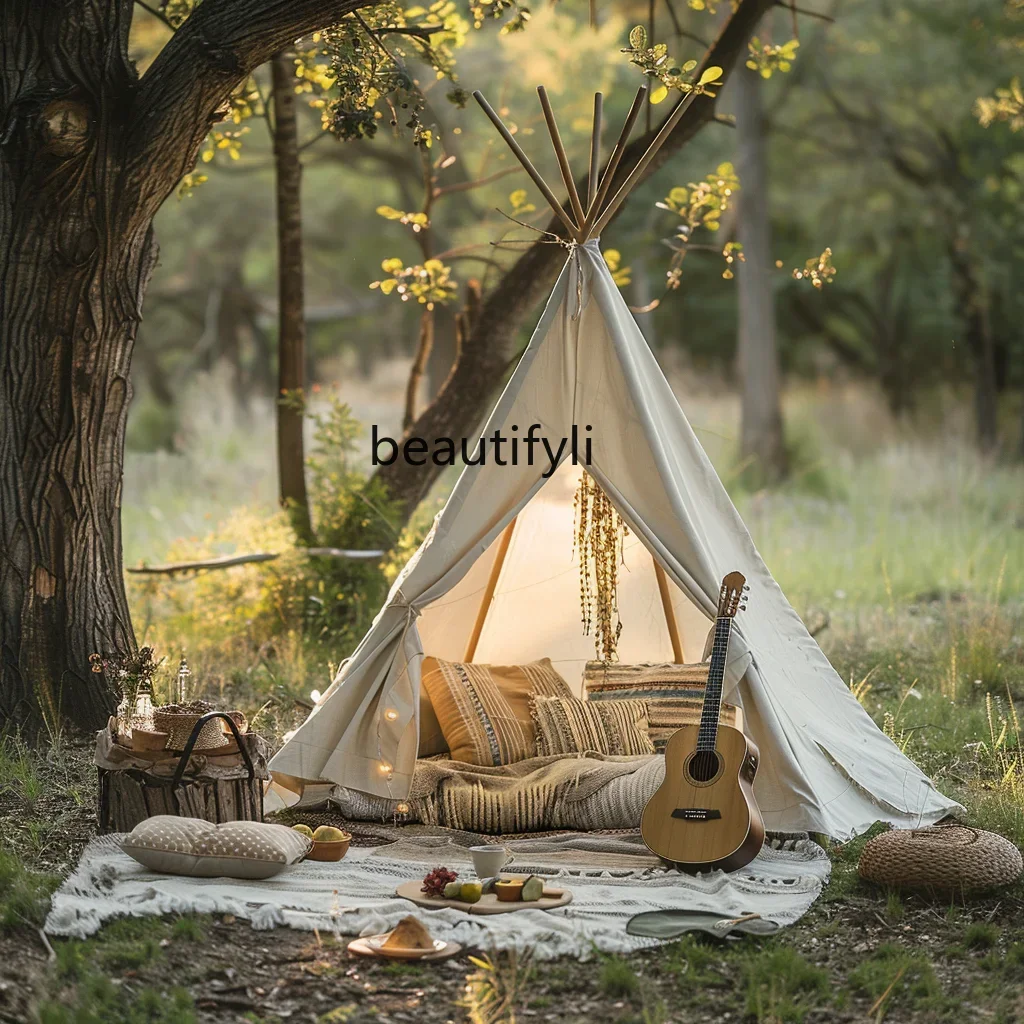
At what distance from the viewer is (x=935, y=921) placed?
11.2ft

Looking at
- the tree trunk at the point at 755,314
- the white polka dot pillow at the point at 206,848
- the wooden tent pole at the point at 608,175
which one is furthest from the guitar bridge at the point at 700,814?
the tree trunk at the point at 755,314

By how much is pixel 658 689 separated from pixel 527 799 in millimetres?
833

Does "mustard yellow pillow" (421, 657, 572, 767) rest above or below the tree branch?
below

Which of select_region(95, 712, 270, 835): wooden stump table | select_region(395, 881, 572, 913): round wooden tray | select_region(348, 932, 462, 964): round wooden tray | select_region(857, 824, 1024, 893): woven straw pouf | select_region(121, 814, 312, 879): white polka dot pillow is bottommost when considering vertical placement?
select_region(348, 932, 462, 964): round wooden tray

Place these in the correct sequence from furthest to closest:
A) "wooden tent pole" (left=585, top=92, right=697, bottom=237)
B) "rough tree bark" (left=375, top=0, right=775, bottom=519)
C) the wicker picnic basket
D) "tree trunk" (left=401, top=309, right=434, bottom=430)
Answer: "tree trunk" (left=401, top=309, right=434, bottom=430)
"rough tree bark" (left=375, top=0, right=775, bottom=519)
"wooden tent pole" (left=585, top=92, right=697, bottom=237)
the wicker picnic basket

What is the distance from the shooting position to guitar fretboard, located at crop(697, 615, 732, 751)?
381 cm

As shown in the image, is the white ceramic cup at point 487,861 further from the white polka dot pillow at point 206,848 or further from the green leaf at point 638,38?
the green leaf at point 638,38

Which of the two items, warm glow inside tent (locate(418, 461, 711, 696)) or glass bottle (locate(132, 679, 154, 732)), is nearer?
glass bottle (locate(132, 679, 154, 732))

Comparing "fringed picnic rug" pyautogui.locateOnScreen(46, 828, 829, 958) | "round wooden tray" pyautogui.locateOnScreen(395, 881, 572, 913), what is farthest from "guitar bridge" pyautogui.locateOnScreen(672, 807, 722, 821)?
"round wooden tray" pyautogui.locateOnScreen(395, 881, 572, 913)

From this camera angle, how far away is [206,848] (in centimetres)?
350

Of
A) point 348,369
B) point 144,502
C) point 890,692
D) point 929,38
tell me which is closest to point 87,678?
point 890,692

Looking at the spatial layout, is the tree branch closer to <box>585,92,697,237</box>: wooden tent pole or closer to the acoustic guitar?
<box>585,92,697,237</box>: wooden tent pole

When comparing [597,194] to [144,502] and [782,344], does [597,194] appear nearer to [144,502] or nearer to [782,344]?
[144,502]

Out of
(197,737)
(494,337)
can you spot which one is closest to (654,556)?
(197,737)
